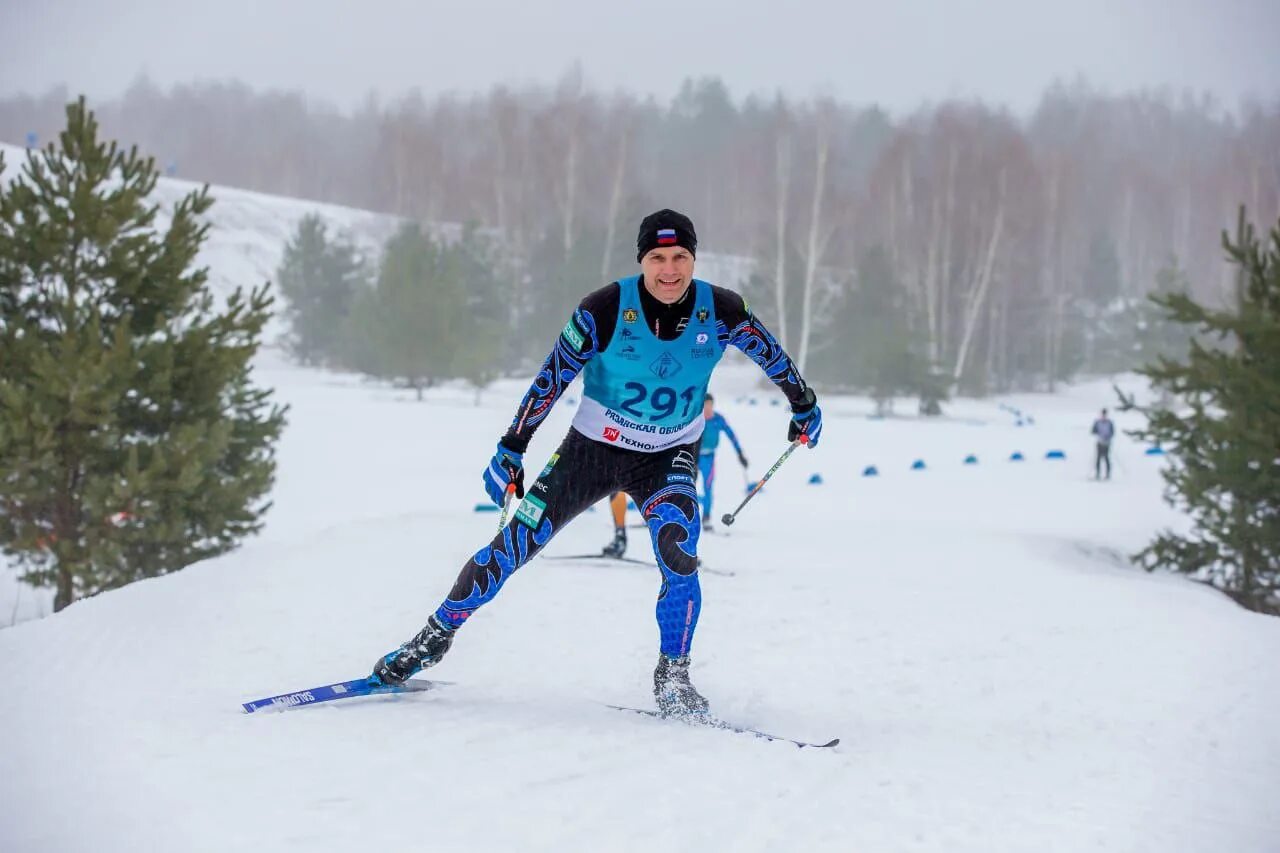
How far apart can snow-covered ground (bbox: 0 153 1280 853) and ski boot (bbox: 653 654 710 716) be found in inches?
8.5

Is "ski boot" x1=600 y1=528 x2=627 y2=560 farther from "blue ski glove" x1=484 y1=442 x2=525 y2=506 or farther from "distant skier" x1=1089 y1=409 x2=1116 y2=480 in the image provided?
"distant skier" x1=1089 y1=409 x2=1116 y2=480

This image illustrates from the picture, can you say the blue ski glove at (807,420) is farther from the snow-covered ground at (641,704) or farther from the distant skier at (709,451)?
the distant skier at (709,451)

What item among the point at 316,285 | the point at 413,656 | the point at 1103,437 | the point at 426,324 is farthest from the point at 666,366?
the point at 316,285

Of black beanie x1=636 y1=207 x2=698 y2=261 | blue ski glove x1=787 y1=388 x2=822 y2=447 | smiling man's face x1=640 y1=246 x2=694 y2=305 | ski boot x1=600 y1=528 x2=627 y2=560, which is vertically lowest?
ski boot x1=600 y1=528 x2=627 y2=560

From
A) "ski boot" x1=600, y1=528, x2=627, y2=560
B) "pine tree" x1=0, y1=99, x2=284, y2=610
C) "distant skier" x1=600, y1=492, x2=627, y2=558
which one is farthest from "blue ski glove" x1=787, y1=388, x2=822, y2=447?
"pine tree" x1=0, y1=99, x2=284, y2=610

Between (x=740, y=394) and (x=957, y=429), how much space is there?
12.4 meters

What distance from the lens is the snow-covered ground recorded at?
9.87 feet

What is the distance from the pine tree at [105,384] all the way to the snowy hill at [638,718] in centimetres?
182

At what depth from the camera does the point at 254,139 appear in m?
85.1

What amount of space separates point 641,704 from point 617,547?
15.1 feet

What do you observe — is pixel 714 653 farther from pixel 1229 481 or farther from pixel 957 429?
pixel 957 429

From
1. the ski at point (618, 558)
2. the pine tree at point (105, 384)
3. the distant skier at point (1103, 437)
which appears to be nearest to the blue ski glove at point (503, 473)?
the ski at point (618, 558)

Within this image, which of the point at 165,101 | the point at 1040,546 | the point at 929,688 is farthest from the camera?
the point at 165,101

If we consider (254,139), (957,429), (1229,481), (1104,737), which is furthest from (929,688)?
(254,139)
